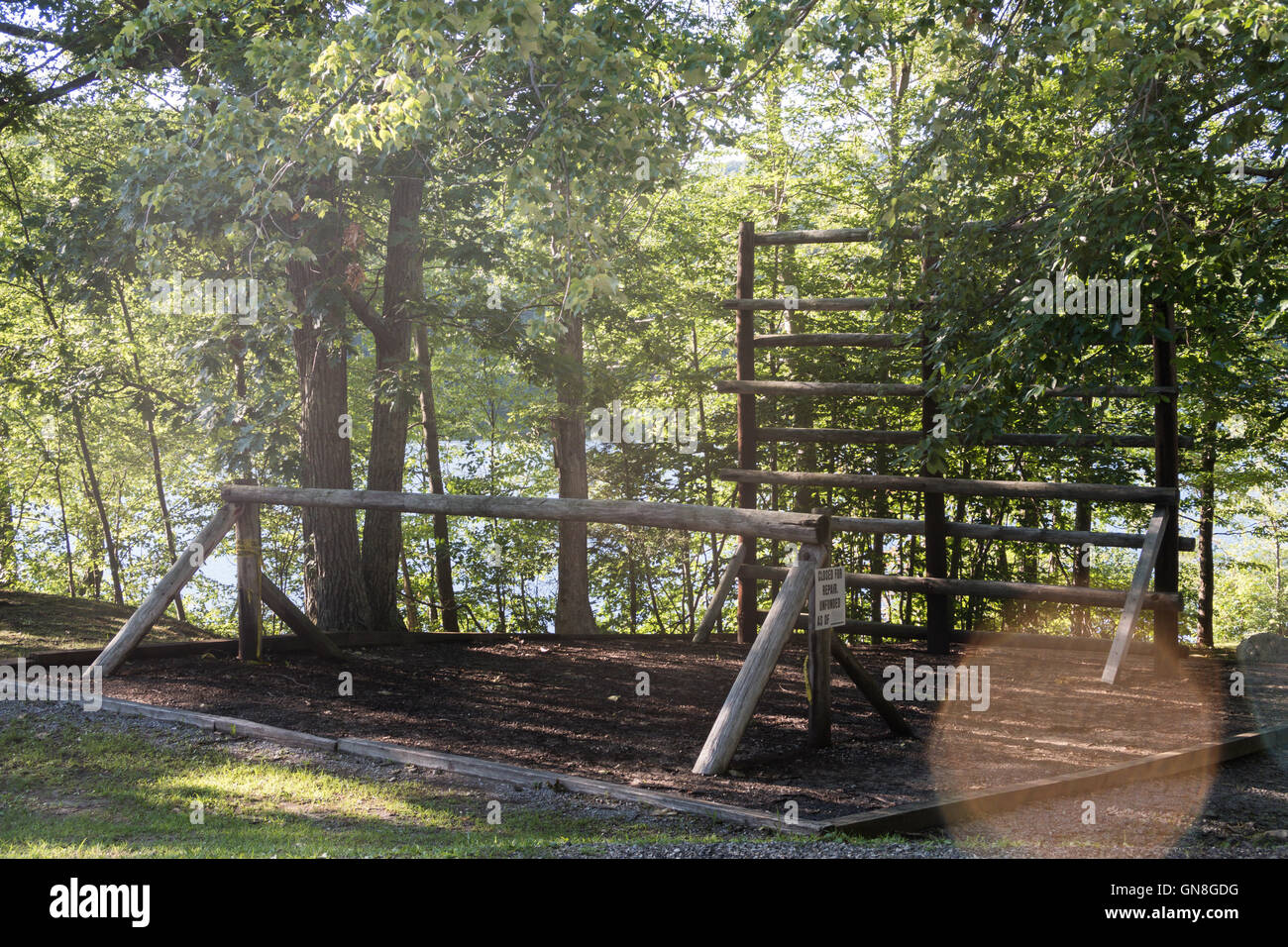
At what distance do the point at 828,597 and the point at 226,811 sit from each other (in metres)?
3.49

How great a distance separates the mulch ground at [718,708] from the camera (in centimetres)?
627

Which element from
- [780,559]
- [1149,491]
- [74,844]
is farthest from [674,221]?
[74,844]

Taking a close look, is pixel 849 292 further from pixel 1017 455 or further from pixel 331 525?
pixel 331 525

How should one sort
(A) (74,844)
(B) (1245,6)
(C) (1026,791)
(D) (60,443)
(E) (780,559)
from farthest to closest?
(D) (60,443) < (E) (780,559) < (B) (1245,6) < (C) (1026,791) < (A) (74,844)

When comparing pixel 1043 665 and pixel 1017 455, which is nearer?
pixel 1043 665

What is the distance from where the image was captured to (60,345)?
47.9 feet

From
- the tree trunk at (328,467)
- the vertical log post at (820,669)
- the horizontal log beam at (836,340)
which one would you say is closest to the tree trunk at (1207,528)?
the horizontal log beam at (836,340)

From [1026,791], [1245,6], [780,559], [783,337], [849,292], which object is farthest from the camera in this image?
[780,559]

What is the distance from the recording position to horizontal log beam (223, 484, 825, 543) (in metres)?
6.55

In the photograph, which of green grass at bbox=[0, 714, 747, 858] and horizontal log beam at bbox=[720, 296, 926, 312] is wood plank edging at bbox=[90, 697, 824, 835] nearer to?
green grass at bbox=[0, 714, 747, 858]

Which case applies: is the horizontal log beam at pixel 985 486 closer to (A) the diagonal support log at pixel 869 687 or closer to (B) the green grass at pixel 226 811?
(A) the diagonal support log at pixel 869 687

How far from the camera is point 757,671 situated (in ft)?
20.4

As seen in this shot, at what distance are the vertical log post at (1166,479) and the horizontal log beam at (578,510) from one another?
15.3 ft
